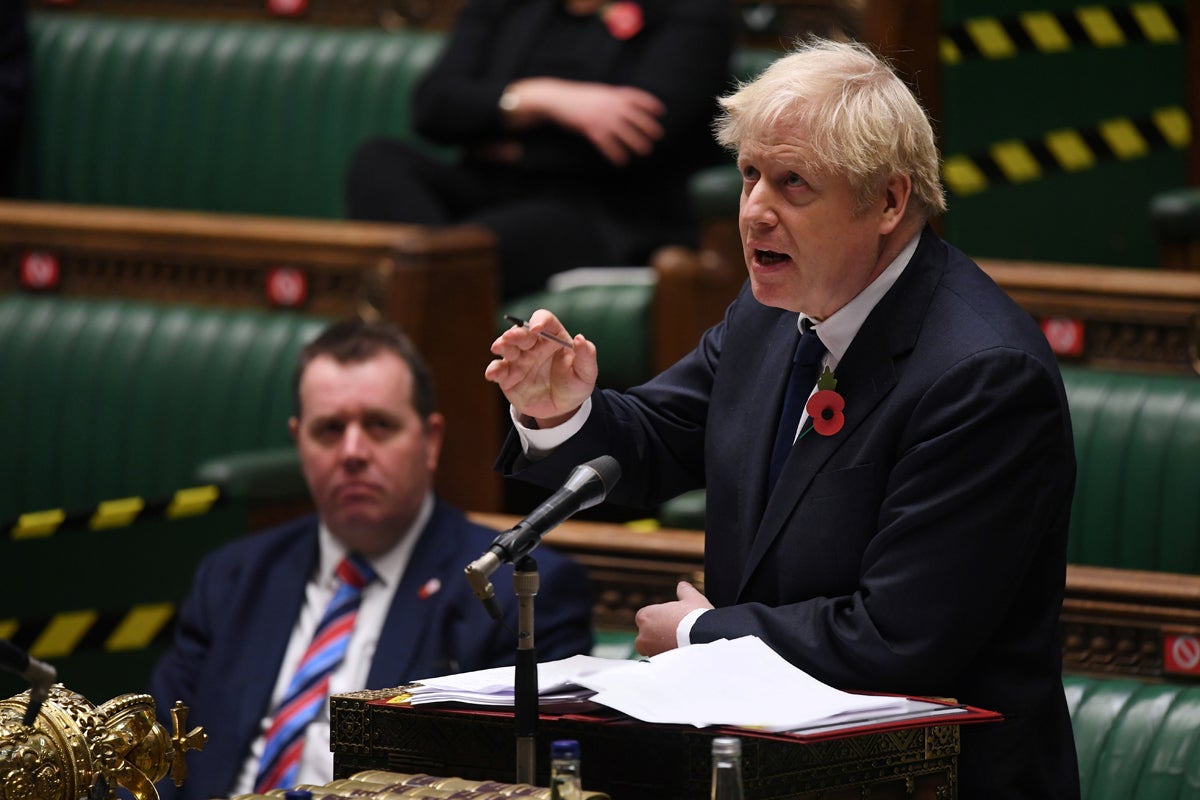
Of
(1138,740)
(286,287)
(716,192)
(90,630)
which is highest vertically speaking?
(716,192)

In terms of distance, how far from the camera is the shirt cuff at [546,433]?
2031mm

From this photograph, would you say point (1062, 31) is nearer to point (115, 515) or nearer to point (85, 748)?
point (115, 515)

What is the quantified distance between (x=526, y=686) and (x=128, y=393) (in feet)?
8.63

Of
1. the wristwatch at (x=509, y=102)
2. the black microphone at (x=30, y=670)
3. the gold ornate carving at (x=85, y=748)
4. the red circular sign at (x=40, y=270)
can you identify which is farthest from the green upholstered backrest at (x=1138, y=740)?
the red circular sign at (x=40, y=270)

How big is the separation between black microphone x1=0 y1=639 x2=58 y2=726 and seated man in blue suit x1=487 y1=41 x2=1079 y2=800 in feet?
1.71

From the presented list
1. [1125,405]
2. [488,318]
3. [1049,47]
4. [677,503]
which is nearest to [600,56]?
[488,318]

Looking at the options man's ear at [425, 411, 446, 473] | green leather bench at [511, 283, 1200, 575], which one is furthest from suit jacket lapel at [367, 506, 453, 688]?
green leather bench at [511, 283, 1200, 575]

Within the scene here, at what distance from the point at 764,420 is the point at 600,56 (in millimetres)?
2454

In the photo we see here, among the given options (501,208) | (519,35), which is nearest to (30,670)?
(501,208)

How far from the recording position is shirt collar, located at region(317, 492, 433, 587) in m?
3.19

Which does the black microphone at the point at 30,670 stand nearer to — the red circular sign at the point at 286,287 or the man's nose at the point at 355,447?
the man's nose at the point at 355,447

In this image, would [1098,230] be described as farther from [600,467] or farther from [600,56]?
[600,467]

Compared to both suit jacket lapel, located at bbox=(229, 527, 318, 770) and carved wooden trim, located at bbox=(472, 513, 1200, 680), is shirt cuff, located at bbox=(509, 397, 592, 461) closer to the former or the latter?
carved wooden trim, located at bbox=(472, 513, 1200, 680)

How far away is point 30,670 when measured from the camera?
162 centimetres
